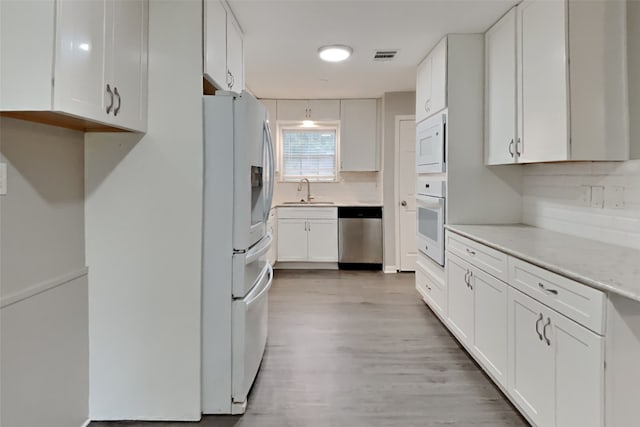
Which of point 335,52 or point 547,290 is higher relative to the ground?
point 335,52

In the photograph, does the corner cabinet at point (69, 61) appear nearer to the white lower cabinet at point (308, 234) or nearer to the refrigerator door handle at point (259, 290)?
the refrigerator door handle at point (259, 290)

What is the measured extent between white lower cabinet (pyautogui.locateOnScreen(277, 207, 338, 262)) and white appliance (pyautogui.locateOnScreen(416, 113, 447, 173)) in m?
2.02

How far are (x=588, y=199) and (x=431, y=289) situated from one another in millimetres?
1627

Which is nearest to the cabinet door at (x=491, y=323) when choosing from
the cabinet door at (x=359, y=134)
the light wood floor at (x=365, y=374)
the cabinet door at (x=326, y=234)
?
the light wood floor at (x=365, y=374)

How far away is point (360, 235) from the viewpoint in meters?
5.74

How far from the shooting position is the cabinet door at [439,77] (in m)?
3.27

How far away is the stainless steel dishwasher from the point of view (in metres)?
5.73

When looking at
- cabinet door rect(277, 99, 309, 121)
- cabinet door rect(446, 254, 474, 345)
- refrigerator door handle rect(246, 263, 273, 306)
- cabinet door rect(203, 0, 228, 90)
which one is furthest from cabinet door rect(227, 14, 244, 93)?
cabinet door rect(277, 99, 309, 121)

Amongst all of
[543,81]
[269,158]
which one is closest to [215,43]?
[269,158]

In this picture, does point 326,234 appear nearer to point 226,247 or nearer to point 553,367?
point 226,247

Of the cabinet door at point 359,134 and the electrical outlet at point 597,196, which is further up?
the cabinet door at point 359,134

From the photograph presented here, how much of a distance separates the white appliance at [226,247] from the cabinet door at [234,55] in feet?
2.38

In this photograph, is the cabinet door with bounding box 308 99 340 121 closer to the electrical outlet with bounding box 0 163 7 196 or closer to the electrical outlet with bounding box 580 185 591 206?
the electrical outlet with bounding box 580 185 591 206

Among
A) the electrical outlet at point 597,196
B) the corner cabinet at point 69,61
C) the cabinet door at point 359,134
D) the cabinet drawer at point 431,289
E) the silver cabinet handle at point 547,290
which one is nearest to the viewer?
the corner cabinet at point 69,61
